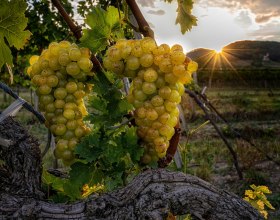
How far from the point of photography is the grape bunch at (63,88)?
4.14 ft

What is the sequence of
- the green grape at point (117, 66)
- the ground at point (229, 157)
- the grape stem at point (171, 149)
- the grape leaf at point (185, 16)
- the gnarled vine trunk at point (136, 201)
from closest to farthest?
the gnarled vine trunk at point (136, 201)
the green grape at point (117, 66)
the grape stem at point (171, 149)
the grape leaf at point (185, 16)
the ground at point (229, 157)

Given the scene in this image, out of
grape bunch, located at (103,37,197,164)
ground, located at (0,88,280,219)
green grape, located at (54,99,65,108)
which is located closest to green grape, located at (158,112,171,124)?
grape bunch, located at (103,37,197,164)

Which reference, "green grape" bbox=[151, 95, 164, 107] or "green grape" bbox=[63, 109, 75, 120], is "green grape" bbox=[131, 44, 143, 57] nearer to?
"green grape" bbox=[151, 95, 164, 107]

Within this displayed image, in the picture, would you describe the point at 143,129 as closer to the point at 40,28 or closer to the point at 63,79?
the point at 63,79

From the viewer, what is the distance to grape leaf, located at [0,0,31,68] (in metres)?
1.45

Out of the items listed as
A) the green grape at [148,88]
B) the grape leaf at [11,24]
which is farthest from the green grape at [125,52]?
the grape leaf at [11,24]

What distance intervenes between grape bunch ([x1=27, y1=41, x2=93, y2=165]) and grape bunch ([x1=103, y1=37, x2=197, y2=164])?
0.34ft

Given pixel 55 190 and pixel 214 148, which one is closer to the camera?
pixel 55 190

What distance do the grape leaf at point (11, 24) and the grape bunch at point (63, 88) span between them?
0.24m

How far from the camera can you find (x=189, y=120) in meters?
16.1

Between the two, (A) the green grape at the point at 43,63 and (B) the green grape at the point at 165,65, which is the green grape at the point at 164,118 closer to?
(B) the green grape at the point at 165,65

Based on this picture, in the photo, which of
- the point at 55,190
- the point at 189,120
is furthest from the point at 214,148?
the point at 55,190

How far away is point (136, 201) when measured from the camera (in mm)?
1150

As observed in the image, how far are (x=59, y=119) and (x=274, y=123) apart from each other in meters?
15.6
